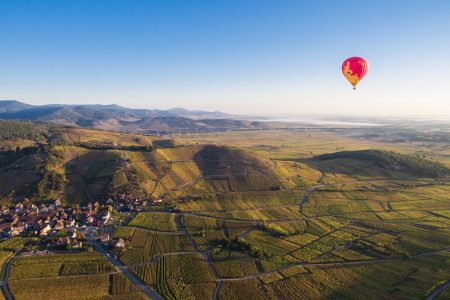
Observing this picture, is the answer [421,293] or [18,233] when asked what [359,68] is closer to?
[421,293]

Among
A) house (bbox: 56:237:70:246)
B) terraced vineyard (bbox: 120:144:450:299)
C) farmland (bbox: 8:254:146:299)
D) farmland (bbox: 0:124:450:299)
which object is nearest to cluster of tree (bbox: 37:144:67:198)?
farmland (bbox: 0:124:450:299)

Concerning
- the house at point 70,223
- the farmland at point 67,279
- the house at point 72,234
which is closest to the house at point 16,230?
the house at point 70,223

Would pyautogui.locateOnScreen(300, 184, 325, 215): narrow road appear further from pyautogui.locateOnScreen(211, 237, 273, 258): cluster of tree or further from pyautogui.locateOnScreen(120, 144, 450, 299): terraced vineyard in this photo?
pyautogui.locateOnScreen(211, 237, 273, 258): cluster of tree

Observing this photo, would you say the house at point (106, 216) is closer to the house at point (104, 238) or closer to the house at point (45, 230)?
the house at point (104, 238)

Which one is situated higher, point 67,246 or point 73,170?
point 73,170

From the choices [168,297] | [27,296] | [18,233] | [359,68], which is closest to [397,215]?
[359,68]

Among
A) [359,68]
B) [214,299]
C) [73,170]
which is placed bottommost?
[214,299]
